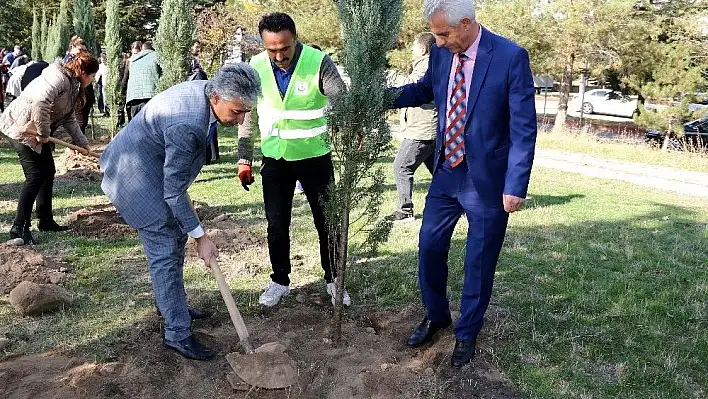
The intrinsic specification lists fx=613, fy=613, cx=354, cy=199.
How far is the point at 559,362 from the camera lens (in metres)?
3.57

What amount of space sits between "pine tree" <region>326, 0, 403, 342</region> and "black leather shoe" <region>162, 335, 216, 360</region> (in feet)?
3.49

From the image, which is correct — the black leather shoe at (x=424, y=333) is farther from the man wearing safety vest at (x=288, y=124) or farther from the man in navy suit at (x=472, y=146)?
the man wearing safety vest at (x=288, y=124)

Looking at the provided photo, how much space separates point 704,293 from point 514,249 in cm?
162

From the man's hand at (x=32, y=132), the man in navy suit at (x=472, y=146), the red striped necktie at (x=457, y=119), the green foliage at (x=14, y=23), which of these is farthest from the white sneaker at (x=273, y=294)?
the green foliage at (x=14, y=23)

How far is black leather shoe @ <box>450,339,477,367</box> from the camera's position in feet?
11.3

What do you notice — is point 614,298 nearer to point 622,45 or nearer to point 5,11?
point 622,45

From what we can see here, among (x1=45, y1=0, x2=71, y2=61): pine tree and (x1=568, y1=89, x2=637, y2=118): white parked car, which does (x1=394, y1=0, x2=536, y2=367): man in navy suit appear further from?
(x1=568, y1=89, x2=637, y2=118): white parked car

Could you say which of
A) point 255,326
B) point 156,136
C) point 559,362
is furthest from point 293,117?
point 559,362

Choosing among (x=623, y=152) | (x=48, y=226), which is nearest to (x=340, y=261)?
(x=48, y=226)

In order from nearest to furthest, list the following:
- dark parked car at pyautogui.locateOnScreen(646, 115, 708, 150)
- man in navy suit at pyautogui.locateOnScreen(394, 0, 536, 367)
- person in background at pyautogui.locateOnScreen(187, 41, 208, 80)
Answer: man in navy suit at pyautogui.locateOnScreen(394, 0, 536, 367)
person in background at pyautogui.locateOnScreen(187, 41, 208, 80)
dark parked car at pyautogui.locateOnScreen(646, 115, 708, 150)

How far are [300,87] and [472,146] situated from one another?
1.18 meters

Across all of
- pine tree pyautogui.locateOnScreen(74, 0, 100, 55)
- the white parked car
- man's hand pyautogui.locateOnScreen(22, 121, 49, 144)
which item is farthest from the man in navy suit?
the white parked car

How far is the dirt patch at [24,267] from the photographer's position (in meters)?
4.58

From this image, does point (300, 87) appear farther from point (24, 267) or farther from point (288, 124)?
point (24, 267)
